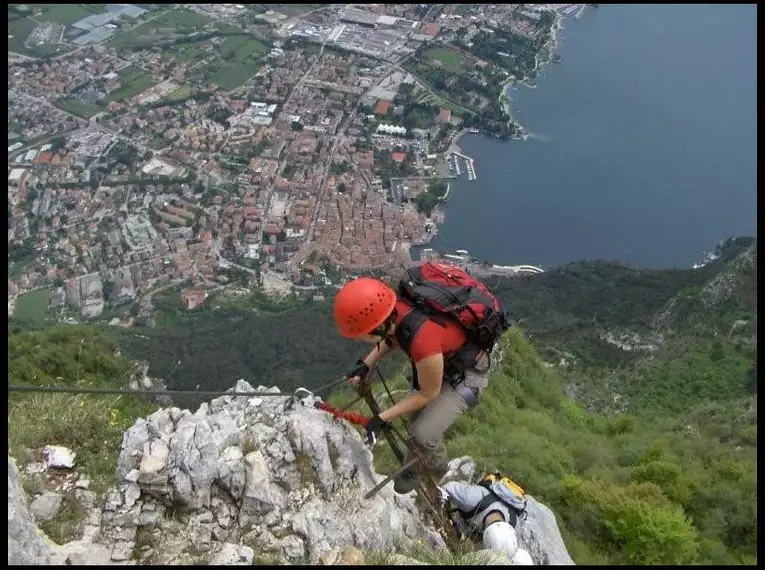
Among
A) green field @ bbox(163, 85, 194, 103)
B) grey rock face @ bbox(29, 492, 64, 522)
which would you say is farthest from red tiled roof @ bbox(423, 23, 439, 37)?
grey rock face @ bbox(29, 492, 64, 522)

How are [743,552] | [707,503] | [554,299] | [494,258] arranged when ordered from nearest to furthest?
[743,552], [707,503], [554,299], [494,258]

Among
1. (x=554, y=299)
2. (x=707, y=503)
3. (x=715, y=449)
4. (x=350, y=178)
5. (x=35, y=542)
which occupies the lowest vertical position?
(x=350, y=178)

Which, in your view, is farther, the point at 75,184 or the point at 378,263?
the point at 75,184

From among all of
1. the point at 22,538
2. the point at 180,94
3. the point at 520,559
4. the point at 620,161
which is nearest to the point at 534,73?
the point at 620,161

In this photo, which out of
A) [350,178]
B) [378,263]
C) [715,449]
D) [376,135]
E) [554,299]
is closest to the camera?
[715,449]

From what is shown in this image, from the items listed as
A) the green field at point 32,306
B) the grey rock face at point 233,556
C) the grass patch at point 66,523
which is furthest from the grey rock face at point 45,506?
the green field at point 32,306

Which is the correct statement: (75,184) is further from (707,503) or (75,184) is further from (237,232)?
(707,503)

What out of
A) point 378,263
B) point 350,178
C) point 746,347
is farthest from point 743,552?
point 350,178

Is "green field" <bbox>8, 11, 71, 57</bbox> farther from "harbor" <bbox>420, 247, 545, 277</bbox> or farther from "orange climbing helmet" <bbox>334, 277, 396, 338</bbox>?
"orange climbing helmet" <bbox>334, 277, 396, 338</bbox>
